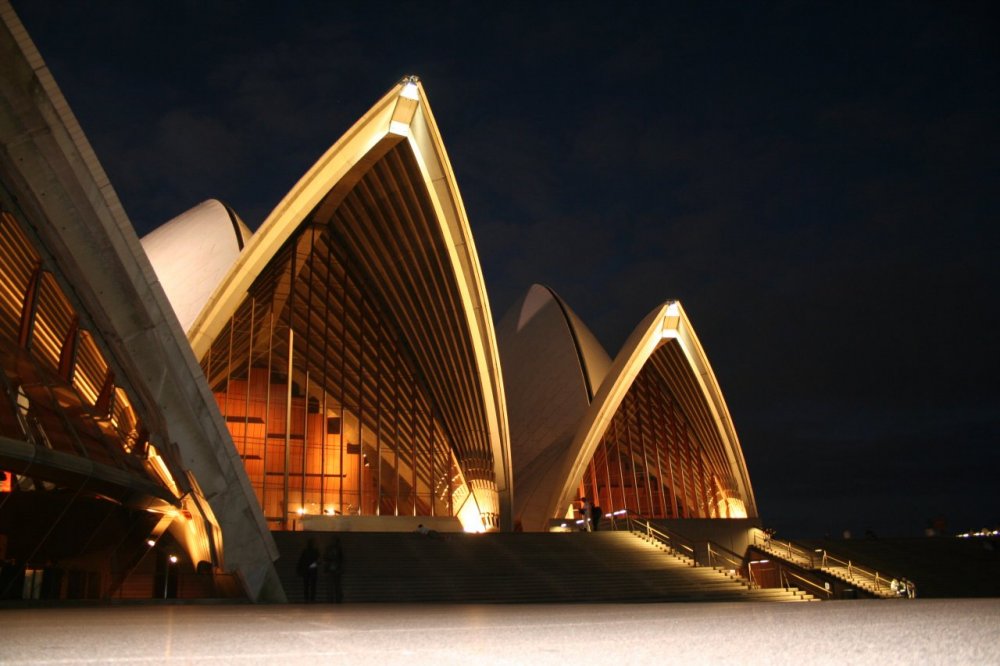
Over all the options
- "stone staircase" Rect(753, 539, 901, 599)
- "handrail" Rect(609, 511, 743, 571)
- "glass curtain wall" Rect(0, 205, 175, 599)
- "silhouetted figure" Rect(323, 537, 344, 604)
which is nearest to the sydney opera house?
"glass curtain wall" Rect(0, 205, 175, 599)

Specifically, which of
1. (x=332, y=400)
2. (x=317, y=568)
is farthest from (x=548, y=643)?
(x=332, y=400)

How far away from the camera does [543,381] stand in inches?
1342

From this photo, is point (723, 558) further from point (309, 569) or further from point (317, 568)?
point (309, 569)

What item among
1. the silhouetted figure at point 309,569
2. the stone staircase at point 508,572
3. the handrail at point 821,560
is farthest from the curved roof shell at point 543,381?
the silhouetted figure at point 309,569

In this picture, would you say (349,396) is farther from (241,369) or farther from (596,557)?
(596,557)

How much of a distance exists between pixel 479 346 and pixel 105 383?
1375cm

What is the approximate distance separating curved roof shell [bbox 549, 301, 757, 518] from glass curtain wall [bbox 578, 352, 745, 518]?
2.01 ft

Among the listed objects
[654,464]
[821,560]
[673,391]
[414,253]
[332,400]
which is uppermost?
[414,253]

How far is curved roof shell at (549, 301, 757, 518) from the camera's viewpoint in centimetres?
2836

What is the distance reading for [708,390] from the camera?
31781mm

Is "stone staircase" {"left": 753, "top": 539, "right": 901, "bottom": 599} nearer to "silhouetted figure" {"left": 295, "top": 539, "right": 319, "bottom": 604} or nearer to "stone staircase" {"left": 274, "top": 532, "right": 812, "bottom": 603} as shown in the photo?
"stone staircase" {"left": 274, "top": 532, "right": 812, "bottom": 603}

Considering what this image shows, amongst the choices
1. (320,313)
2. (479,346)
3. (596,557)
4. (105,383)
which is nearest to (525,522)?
(479,346)

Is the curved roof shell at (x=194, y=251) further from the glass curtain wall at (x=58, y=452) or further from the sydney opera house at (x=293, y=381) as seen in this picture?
the glass curtain wall at (x=58, y=452)

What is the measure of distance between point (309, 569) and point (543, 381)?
72.8ft
